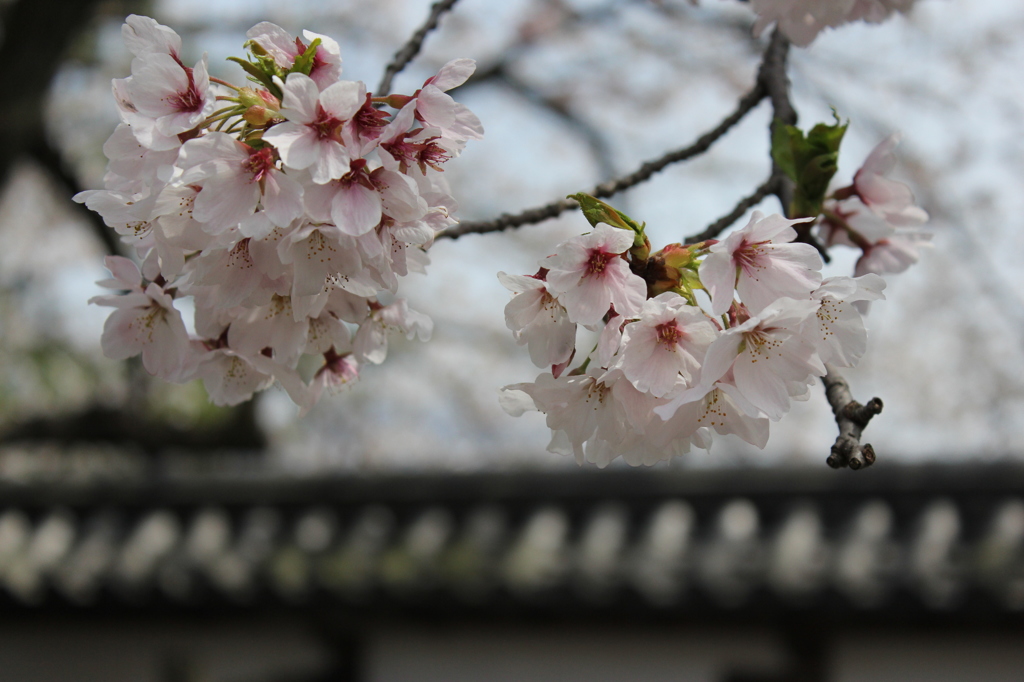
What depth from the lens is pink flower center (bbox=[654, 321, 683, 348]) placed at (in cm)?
100

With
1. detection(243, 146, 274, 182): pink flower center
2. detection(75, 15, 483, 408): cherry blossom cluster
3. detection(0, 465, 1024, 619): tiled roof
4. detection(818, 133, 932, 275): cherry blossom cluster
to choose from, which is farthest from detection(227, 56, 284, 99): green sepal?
detection(0, 465, 1024, 619): tiled roof

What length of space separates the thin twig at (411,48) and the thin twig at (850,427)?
2.90 ft

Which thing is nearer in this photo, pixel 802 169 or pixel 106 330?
pixel 106 330

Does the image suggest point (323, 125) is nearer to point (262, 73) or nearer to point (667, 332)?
point (262, 73)

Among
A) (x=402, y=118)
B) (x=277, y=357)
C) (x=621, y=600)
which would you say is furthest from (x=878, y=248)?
(x=621, y=600)

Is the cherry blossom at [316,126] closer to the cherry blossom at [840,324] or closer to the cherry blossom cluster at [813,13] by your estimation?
the cherry blossom at [840,324]

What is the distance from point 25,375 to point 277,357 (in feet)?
37.2

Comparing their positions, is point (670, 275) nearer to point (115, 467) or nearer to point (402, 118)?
point (402, 118)

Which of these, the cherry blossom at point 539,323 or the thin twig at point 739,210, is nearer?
the cherry blossom at point 539,323

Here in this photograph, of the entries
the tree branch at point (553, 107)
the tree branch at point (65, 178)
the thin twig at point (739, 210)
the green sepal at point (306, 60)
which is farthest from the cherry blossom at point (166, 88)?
the tree branch at point (553, 107)

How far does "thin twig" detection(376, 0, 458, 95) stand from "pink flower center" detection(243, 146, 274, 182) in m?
0.48

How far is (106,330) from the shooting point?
49.6 inches

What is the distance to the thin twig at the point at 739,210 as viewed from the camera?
1.41 meters

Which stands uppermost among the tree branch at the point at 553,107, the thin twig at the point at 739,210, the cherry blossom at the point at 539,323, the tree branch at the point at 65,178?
the thin twig at the point at 739,210
